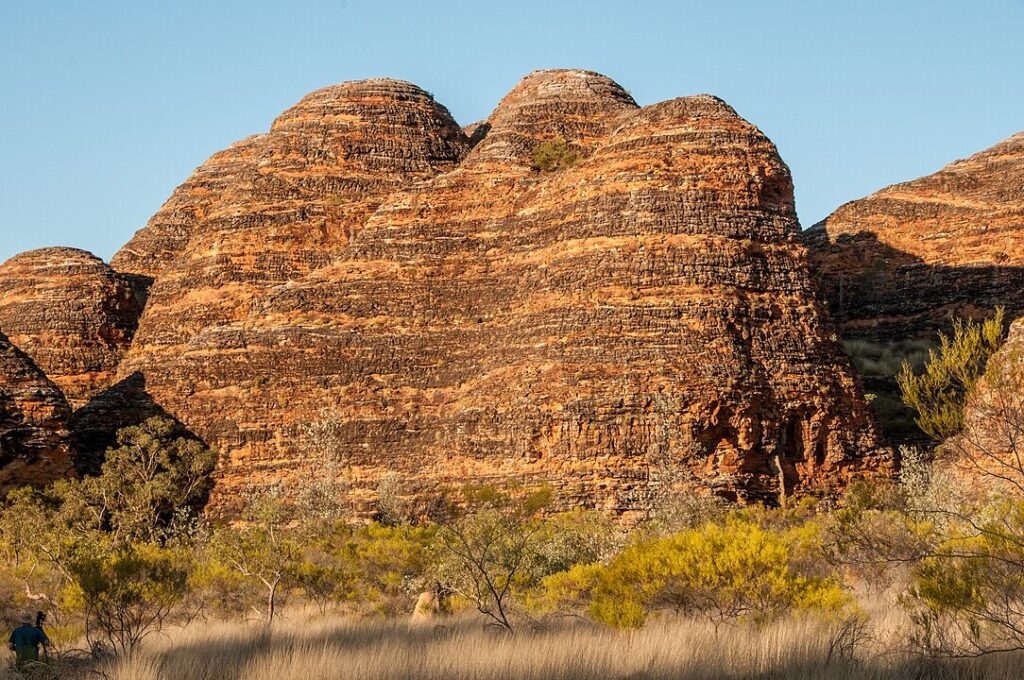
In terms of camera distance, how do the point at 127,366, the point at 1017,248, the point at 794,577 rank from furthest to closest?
A: 1. the point at 1017,248
2. the point at 127,366
3. the point at 794,577

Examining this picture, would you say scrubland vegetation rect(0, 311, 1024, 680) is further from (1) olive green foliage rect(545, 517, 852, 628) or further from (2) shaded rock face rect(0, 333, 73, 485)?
(2) shaded rock face rect(0, 333, 73, 485)

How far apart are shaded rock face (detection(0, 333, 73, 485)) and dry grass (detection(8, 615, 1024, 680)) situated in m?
23.7

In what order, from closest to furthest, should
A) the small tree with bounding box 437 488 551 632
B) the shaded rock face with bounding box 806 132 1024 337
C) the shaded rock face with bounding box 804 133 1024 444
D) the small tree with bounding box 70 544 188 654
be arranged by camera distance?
the small tree with bounding box 70 544 188 654 < the small tree with bounding box 437 488 551 632 < the shaded rock face with bounding box 804 133 1024 444 < the shaded rock face with bounding box 806 132 1024 337

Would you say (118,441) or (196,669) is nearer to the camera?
(196,669)

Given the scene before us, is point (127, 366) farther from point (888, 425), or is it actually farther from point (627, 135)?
point (888, 425)

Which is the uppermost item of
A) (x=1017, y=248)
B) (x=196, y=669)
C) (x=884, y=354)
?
(x=1017, y=248)

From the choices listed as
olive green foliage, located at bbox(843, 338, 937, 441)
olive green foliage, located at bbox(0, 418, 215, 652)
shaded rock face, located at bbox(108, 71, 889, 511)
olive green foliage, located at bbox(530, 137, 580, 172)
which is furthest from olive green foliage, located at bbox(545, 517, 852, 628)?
olive green foliage, located at bbox(530, 137, 580, 172)

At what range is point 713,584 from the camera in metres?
21.3

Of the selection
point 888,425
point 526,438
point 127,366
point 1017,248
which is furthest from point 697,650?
point 1017,248

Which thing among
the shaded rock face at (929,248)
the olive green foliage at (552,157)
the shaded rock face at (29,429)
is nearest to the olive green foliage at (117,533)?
the shaded rock face at (29,429)

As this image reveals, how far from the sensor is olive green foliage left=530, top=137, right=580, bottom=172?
155ft

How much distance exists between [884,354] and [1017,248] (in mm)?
6721

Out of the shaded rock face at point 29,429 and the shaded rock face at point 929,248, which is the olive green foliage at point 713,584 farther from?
the shaded rock face at point 929,248

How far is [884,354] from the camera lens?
5225 cm
